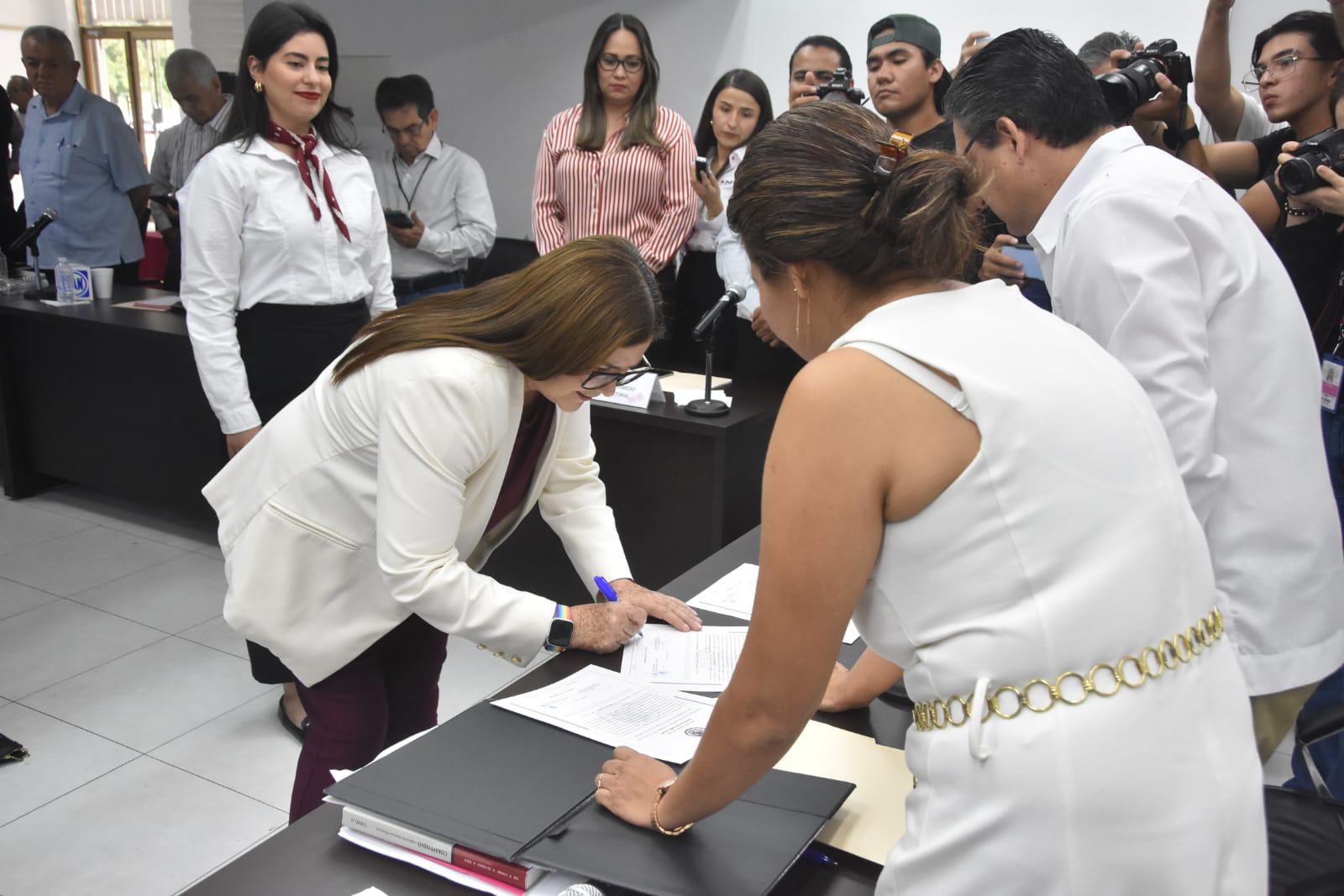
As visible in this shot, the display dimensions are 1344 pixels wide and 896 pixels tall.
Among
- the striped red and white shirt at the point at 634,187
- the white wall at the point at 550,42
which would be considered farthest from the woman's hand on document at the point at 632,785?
the white wall at the point at 550,42

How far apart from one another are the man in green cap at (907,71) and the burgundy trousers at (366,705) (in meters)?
1.98

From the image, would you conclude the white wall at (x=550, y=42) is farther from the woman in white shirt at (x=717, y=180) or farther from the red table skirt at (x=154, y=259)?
the red table skirt at (x=154, y=259)

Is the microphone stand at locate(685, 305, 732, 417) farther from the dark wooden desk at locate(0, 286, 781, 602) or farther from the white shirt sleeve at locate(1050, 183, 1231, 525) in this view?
the white shirt sleeve at locate(1050, 183, 1231, 525)

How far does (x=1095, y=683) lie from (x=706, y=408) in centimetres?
201

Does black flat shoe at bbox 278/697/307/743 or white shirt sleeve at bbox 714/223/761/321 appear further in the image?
white shirt sleeve at bbox 714/223/761/321

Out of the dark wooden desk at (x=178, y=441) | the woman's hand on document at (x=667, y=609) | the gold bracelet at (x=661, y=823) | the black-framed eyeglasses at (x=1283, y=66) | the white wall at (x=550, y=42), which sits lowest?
the dark wooden desk at (x=178, y=441)

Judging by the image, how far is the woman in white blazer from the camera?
1397 millimetres

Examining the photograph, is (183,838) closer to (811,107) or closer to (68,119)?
(811,107)

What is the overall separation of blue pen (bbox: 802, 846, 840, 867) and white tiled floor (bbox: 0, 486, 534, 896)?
4.79 ft

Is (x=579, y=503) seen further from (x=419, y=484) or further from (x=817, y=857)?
(x=817, y=857)

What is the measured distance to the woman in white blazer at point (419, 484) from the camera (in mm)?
1397

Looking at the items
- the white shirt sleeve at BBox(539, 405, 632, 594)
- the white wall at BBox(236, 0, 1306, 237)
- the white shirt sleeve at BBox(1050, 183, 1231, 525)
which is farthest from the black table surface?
the white wall at BBox(236, 0, 1306, 237)

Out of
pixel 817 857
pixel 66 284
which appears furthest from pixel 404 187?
pixel 817 857

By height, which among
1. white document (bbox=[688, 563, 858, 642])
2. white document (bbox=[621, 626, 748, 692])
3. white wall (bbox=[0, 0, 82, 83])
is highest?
white wall (bbox=[0, 0, 82, 83])
